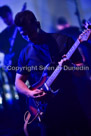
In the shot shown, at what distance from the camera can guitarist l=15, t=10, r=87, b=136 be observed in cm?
190

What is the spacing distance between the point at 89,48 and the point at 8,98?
252cm

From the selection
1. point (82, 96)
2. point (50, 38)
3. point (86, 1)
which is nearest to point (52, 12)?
point (86, 1)

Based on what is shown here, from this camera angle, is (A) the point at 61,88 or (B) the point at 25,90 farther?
(B) the point at 25,90

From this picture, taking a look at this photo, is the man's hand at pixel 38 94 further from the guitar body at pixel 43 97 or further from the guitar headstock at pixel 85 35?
the guitar headstock at pixel 85 35

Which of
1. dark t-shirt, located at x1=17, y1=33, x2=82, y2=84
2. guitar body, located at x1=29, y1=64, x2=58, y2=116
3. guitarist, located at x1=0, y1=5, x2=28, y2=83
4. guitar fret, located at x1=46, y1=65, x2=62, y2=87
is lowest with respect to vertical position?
guitar body, located at x1=29, y1=64, x2=58, y2=116

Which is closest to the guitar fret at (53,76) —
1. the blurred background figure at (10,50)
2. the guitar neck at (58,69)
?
the guitar neck at (58,69)

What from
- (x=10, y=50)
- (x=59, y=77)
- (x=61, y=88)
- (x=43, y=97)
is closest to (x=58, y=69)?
(x=59, y=77)

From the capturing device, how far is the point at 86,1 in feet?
22.8

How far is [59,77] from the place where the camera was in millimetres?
1977

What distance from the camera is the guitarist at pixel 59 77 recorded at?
6.23 feet

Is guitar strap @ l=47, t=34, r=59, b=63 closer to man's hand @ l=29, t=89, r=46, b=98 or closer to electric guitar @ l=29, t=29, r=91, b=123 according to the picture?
electric guitar @ l=29, t=29, r=91, b=123

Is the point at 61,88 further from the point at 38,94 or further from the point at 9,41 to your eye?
the point at 9,41

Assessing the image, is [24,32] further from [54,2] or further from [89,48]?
[54,2]

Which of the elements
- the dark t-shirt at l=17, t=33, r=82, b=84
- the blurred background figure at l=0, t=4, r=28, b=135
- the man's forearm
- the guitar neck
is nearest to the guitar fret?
the guitar neck
